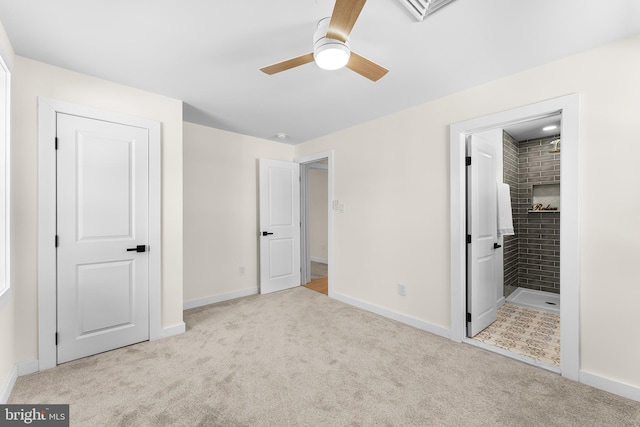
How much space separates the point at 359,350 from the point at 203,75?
2.84 metres

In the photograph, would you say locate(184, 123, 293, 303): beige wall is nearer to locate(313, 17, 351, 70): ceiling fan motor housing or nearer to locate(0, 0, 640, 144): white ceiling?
locate(0, 0, 640, 144): white ceiling

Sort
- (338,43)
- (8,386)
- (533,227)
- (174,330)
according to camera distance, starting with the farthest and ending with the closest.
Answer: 1. (533,227)
2. (174,330)
3. (8,386)
4. (338,43)

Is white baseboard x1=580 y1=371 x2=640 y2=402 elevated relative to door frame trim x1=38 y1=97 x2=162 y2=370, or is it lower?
lower

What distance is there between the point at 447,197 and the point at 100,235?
335 cm

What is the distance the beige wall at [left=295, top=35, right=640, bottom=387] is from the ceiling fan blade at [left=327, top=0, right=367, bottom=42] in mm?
1775

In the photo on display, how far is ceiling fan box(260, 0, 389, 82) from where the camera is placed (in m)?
1.30

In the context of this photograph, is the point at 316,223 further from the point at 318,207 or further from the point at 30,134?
the point at 30,134

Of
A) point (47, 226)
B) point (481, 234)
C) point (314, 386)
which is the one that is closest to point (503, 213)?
point (481, 234)

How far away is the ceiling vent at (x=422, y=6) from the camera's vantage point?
1494 millimetres

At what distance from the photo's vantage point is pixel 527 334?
112 inches

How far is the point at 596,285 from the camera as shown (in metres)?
1.98

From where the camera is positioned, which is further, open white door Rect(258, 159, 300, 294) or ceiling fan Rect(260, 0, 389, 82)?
open white door Rect(258, 159, 300, 294)

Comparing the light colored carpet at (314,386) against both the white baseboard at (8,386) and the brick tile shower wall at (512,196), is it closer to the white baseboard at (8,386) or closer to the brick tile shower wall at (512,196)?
the white baseboard at (8,386)

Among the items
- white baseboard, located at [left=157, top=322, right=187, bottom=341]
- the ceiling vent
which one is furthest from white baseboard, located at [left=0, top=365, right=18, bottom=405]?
the ceiling vent
